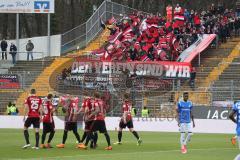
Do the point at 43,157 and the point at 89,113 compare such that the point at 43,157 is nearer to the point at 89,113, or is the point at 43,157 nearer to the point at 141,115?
the point at 89,113

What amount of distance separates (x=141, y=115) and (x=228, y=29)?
13.8 m

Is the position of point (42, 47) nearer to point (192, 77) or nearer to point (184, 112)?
point (192, 77)

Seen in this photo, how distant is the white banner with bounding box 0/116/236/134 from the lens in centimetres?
4184

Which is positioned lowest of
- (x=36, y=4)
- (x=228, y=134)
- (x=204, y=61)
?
(x=228, y=134)

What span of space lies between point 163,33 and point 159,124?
39.6ft

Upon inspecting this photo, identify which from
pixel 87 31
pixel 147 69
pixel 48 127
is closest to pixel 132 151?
pixel 48 127

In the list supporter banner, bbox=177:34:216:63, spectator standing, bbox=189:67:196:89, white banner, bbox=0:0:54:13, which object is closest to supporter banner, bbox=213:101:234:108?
spectator standing, bbox=189:67:196:89

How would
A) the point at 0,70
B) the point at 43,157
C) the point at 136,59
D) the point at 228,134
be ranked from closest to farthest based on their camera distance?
the point at 43,157 < the point at 228,134 < the point at 136,59 < the point at 0,70

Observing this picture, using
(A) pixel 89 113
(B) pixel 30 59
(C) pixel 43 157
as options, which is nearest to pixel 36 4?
(B) pixel 30 59

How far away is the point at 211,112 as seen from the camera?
43.0m

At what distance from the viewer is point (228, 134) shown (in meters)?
40.2

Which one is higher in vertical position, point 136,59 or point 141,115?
point 136,59

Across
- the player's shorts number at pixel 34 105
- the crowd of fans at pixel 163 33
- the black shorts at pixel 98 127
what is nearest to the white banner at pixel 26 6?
the crowd of fans at pixel 163 33

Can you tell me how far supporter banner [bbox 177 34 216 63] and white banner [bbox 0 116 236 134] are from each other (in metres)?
8.83
